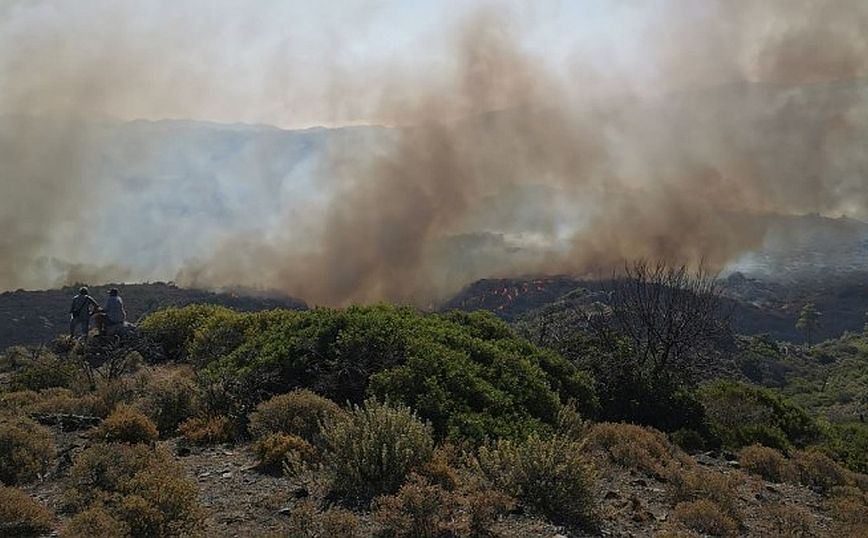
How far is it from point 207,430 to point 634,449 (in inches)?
300

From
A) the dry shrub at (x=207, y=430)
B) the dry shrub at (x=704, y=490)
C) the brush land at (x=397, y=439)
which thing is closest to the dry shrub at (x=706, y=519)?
the brush land at (x=397, y=439)

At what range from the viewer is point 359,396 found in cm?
1477

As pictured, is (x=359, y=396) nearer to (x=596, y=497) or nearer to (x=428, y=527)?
(x=596, y=497)

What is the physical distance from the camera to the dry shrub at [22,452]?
9827 mm

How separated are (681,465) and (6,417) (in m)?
11.9

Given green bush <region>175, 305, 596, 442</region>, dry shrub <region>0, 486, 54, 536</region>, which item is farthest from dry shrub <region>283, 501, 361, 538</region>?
green bush <region>175, 305, 596, 442</region>

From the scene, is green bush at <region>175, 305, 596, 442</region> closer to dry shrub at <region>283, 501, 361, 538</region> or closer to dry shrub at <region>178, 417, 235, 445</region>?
dry shrub at <region>178, 417, 235, 445</region>

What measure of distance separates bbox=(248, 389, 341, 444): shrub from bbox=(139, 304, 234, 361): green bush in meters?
11.6

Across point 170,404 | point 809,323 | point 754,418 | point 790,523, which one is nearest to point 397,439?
point 790,523

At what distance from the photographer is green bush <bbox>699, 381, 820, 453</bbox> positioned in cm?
1831

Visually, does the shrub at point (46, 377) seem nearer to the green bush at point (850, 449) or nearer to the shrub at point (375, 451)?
the shrub at point (375, 451)

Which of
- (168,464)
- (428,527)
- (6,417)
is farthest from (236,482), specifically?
(6,417)

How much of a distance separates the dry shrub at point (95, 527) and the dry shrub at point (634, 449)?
7504 millimetres

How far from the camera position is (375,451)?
9.55 metres
